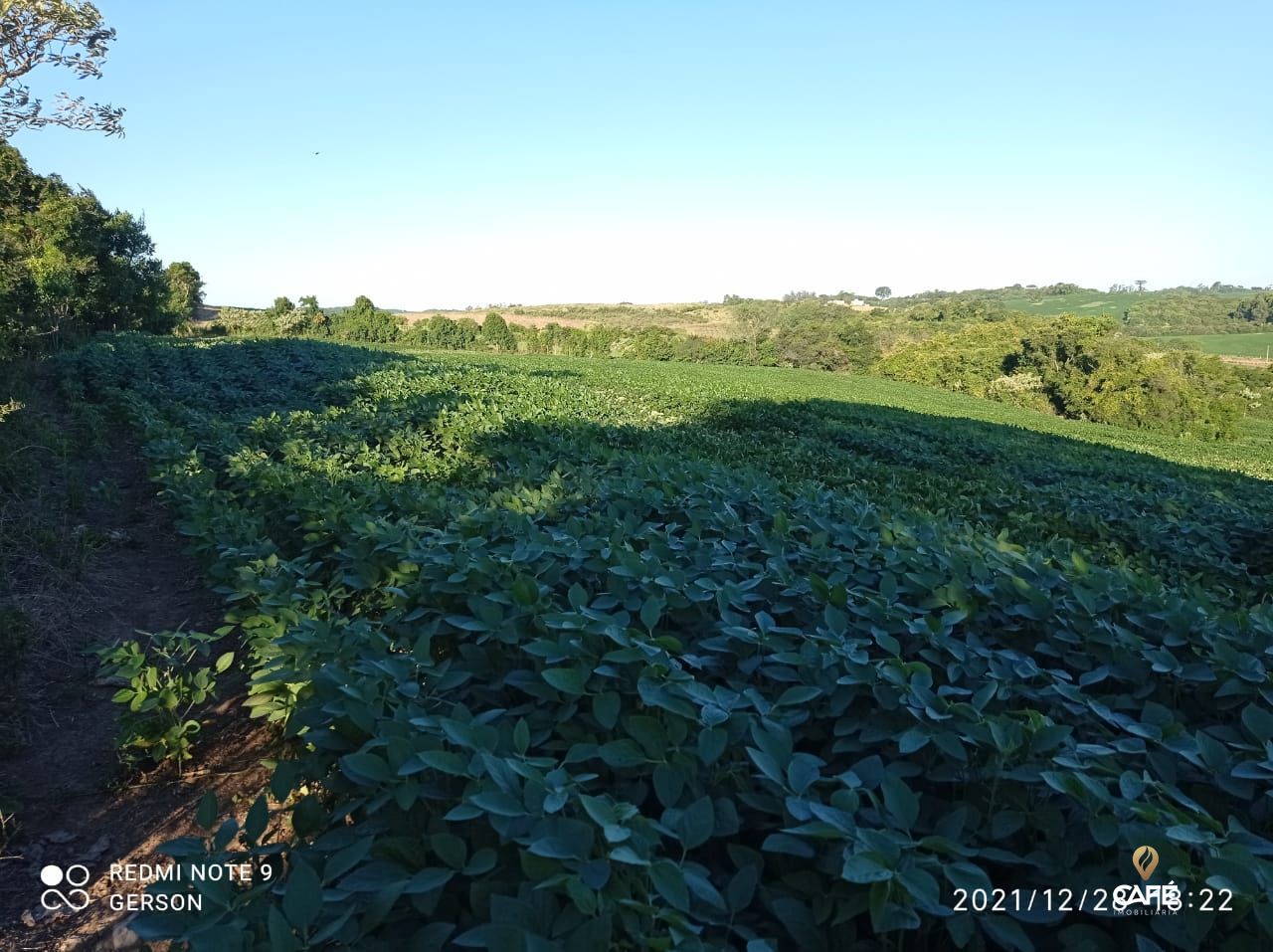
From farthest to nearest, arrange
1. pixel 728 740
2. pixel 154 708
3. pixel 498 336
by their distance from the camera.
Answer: pixel 498 336 < pixel 154 708 < pixel 728 740

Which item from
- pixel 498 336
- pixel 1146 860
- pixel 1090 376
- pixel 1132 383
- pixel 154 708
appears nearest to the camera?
pixel 1146 860

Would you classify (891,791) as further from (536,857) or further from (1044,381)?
(1044,381)

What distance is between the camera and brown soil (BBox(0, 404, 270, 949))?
7.16 feet

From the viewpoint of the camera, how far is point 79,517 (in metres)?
6.14

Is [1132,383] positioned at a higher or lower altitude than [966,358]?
lower

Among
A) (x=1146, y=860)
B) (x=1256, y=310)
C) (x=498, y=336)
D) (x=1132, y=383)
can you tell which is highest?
(x=1256, y=310)

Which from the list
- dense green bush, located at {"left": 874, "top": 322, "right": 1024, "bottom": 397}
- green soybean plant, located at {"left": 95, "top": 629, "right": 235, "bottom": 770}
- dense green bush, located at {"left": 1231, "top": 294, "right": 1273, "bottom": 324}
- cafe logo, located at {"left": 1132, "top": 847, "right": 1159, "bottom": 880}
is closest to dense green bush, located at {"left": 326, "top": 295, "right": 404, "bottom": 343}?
dense green bush, located at {"left": 874, "top": 322, "right": 1024, "bottom": 397}

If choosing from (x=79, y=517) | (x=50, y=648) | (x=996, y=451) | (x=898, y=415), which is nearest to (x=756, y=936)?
(x=50, y=648)

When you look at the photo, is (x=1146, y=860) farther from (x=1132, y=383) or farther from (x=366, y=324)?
(x=366, y=324)

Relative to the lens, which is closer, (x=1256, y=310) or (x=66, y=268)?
(x=66, y=268)

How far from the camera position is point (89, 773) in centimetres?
290

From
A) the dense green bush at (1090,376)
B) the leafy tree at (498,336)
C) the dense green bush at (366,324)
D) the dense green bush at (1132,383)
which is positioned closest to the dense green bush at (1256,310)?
the dense green bush at (1090,376)

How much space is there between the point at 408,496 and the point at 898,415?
17.7m

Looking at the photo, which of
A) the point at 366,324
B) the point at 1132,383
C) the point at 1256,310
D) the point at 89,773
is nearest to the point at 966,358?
the point at 1132,383
